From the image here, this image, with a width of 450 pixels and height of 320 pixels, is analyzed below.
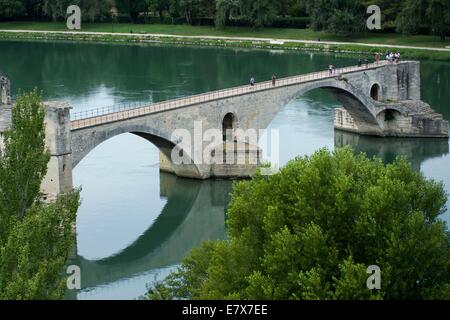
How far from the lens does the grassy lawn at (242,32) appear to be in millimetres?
97688

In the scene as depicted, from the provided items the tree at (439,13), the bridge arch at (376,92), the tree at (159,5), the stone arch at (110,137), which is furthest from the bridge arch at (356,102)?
the tree at (159,5)

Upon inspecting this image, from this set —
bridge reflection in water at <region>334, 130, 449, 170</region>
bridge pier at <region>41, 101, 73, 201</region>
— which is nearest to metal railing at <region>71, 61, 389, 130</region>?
bridge pier at <region>41, 101, 73, 201</region>

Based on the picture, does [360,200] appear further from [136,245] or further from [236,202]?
[136,245]

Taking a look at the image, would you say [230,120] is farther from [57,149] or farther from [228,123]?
[57,149]

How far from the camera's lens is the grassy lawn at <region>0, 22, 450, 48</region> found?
320 ft

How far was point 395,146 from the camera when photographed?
57.4 m

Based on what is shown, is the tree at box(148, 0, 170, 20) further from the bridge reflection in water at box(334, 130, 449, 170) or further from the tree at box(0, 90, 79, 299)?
the tree at box(0, 90, 79, 299)

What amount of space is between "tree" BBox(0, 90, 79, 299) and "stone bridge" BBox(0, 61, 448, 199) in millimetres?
7589

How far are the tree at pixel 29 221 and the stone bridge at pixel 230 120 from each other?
759 cm

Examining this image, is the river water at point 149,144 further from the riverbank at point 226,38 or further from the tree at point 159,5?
the tree at point 159,5

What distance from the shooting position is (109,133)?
41500mm

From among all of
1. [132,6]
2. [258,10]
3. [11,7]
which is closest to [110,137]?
[258,10]

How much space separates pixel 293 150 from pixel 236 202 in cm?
2827

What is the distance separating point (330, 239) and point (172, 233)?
59.5ft
